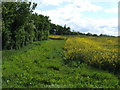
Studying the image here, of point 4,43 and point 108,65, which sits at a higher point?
point 4,43

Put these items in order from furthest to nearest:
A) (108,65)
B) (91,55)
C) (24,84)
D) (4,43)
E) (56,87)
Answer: (4,43), (91,55), (108,65), (24,84), (56,87)

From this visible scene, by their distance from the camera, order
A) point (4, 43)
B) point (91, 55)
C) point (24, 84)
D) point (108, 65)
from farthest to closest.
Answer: point (4, 43)
point (91, 55)
point (108, 65)
point (24, 84)

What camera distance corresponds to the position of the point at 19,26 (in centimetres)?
2277

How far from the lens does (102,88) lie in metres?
8.09

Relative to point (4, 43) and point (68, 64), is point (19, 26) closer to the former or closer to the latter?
point (4, 43)

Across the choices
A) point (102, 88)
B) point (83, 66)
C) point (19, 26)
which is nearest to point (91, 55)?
point (83, 66)

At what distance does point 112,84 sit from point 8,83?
15.3 ft

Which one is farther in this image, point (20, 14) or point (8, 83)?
point (20, 14)

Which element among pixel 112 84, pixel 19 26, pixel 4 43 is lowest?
pixel 112 84

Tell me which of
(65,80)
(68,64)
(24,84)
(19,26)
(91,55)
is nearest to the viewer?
(24,84)

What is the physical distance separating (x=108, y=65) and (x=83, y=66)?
1711mm

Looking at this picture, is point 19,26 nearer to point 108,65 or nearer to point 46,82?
point 108,65

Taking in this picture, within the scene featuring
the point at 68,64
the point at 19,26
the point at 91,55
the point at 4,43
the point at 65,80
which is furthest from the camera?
the point at 19,26

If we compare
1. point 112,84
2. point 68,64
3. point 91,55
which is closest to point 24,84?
point 112,84
